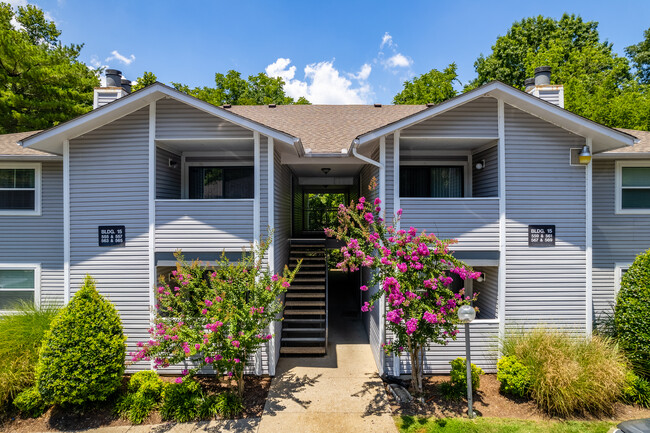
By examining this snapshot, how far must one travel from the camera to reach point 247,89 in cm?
2600

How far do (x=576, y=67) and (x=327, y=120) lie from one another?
19502 millimetres

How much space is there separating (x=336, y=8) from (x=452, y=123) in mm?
11260

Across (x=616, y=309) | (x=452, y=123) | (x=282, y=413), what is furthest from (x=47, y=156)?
(x=616, y=309)

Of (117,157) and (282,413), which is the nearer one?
(282,413)

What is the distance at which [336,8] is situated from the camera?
14469mm

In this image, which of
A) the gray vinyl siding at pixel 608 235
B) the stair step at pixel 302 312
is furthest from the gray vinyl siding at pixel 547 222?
the stair step at pixel 302 312

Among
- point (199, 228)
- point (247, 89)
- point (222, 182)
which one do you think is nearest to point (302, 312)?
point (199, 228)

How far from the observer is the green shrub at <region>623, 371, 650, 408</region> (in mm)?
5543

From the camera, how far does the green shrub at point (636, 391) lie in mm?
5543

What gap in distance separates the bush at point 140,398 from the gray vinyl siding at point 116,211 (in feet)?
3.78

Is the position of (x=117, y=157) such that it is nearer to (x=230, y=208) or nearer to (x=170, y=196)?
(x=170, y=196)

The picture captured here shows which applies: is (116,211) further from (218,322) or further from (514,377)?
(514,377)

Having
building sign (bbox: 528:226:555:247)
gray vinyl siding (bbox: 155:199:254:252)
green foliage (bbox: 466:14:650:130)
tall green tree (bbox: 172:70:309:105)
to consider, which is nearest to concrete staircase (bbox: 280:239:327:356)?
gray vinyl siding (bbox: 155:199:254:252)

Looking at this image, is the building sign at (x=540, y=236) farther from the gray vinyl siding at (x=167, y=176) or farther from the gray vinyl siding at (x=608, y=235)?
the gray vinyl siding at (x=167, y=176)
